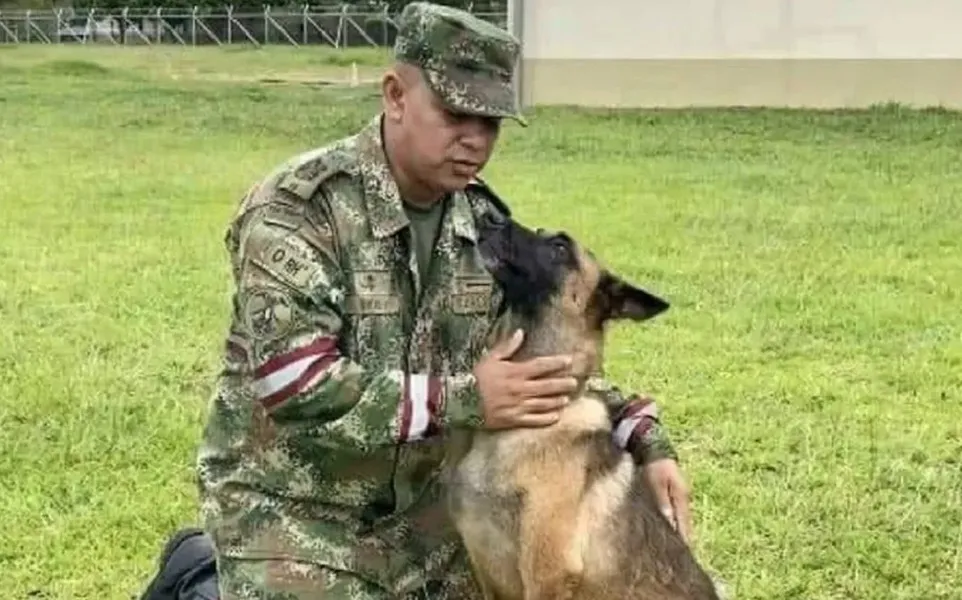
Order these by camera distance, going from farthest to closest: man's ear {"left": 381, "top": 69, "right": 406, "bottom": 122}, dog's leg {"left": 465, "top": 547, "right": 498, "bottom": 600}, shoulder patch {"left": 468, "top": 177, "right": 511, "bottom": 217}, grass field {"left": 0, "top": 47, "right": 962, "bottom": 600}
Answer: grass field {"left": 0, "top": 47, "right": 962, "bottom": 600}, shoulder patch {"left": 468, "top": 177, "right": 511, "bottom": 217}, dog's leg {"left": 465, "top": 547, "right": 498, "bottom": 600}, man's ear {"left": 381, "top": 69, "right": 406, "bottom": 122}

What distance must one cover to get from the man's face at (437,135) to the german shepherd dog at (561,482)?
11.3 inches

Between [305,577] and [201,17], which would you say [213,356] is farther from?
[201,17]

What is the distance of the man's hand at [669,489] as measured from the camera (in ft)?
11.3

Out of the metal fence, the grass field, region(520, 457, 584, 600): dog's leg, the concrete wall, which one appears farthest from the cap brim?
the metal fence

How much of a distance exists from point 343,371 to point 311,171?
0.44 m

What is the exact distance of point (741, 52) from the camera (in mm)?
21516

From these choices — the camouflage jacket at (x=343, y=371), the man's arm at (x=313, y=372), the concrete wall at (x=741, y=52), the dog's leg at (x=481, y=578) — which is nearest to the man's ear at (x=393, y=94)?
the camouflage jacket at (x=343, y=371)

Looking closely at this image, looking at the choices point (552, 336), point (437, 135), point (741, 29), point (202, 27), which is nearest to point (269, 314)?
point (437, 135)

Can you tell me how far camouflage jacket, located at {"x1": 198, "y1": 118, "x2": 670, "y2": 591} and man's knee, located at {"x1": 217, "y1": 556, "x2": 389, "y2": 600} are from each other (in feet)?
0.07

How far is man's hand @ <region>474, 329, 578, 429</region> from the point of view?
2963mm

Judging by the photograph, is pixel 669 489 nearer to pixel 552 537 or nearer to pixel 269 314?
pixel 552 537

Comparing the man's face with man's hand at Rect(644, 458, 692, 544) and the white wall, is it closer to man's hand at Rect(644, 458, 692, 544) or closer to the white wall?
man's hand at Rect(644, 458, 692, 544)

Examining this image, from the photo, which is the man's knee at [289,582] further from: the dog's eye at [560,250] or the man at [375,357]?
the dog's eye at [560,250]

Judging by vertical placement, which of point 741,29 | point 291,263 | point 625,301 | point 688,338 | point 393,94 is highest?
point 741,29
